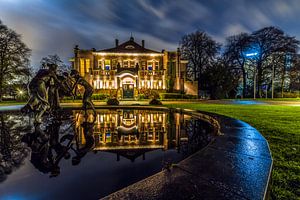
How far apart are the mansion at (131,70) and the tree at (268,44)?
18.4 meters

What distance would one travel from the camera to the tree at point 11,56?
30.4m

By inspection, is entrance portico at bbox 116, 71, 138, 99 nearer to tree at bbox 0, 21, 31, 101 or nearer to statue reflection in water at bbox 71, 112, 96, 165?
tree at bbox 0, 21, 31, 101

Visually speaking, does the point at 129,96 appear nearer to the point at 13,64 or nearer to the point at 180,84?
the point at 180,84

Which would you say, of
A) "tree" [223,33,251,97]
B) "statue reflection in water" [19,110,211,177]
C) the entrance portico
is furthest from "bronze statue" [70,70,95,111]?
"tree" [223,33,251,97]

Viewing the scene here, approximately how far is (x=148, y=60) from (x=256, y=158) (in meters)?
36.9

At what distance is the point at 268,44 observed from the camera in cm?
3894

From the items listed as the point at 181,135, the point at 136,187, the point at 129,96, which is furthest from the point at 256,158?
the point at 129,96

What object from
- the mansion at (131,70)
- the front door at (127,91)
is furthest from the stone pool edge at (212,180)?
the front door at (127,91)

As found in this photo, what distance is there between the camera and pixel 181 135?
15.3 ft

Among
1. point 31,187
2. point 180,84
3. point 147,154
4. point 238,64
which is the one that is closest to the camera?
point 31,187

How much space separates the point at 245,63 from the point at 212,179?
49.7 meters

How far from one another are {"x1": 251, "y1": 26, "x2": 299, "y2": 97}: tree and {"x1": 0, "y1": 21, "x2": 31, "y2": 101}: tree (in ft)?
169

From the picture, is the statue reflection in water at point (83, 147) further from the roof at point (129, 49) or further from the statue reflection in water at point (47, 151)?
the roof at point (129, 49)

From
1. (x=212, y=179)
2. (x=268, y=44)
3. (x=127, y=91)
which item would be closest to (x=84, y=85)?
(x=212, y=179)
